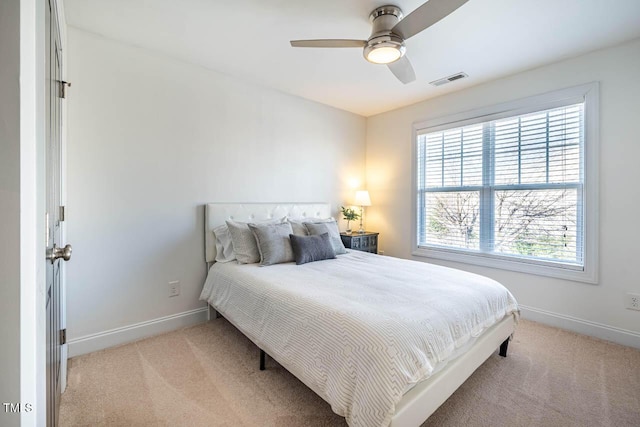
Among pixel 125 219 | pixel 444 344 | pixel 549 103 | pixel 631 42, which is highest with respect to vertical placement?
pixel 631 42

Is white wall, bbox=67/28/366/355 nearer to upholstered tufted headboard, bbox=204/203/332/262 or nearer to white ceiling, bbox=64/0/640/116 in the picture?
upholstered tufted headboard, bbox=204/203/332/262

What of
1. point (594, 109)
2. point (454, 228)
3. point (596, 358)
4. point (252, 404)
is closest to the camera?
point (252, 404)

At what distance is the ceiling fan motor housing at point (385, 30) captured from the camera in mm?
1952

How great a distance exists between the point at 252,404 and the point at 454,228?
9.99 ft

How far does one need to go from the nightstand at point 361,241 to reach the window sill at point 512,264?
0.57 m

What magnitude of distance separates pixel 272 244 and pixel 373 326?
1518 mm

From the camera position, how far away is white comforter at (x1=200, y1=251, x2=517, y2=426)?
1254 mm

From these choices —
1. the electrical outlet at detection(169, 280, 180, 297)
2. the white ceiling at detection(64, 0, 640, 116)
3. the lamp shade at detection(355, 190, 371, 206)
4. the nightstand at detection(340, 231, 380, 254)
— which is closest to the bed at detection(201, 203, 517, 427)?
the electrical outlet at detection(169, 280, 180, 297)

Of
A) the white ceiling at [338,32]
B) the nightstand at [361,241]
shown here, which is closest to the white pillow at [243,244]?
the nightstand at [361,241]

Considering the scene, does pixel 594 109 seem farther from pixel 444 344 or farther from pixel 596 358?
pixel 444 344

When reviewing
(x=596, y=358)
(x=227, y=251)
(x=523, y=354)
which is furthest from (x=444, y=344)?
(x=227, y=251)

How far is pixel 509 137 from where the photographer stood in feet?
10.4

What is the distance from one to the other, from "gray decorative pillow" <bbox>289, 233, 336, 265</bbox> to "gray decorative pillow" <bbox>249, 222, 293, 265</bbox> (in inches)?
2.8

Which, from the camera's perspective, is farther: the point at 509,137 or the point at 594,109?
the point at 509,137
